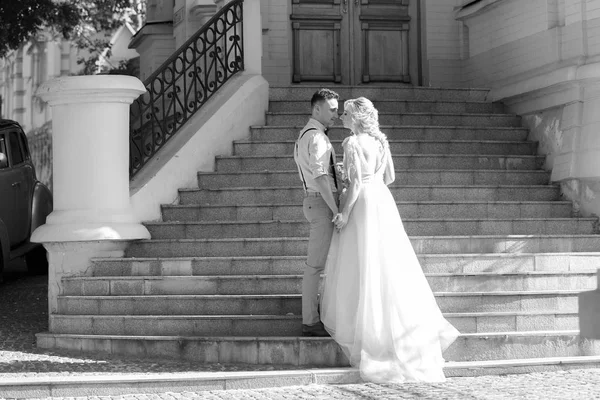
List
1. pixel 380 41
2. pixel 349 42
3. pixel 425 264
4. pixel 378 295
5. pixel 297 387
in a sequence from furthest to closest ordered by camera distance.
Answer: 1. pixel 380 41
2. pixel 349 42
3. pixel 425 264
4. pixel 378 295
5. pixel 297 387

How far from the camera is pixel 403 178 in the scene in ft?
41.5

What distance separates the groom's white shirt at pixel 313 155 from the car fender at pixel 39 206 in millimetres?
6026

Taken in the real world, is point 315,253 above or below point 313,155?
below

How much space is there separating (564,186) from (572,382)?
4340 mm

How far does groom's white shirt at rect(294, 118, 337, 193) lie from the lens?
949cm

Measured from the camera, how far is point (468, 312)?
33.4 feet

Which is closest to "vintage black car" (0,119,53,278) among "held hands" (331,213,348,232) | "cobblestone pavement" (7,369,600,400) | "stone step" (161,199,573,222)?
"stone step" (161,199,573,222)

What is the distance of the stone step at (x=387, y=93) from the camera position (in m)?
14.3

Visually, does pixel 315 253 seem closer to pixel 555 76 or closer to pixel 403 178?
pixel 403 178

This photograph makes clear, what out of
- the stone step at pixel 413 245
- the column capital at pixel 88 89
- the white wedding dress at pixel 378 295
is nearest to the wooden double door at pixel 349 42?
the column capital at pixel 88 89

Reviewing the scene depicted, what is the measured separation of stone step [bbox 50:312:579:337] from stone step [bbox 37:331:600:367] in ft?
0.96

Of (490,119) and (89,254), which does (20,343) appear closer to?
(89,254)

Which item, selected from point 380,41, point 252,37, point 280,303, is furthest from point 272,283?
point 380,41

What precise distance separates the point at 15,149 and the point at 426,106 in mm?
5225
